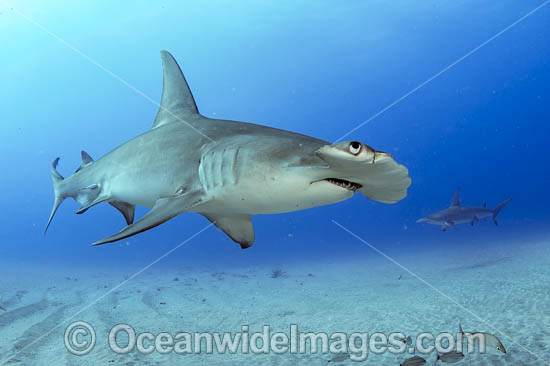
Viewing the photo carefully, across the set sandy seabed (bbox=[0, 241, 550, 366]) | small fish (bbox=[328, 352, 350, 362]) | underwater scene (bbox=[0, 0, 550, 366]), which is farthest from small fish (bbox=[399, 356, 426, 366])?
small fish (bbox=[328, 352, 350, 362])

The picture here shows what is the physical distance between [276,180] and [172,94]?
2893 mm

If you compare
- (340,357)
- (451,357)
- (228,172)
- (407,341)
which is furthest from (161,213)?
(407,341)

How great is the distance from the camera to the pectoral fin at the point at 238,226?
3.83m

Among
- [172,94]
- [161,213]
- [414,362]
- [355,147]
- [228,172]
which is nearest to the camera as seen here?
[355,147]

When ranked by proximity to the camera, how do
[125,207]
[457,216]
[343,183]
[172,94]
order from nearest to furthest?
[343,183] < [125,207] < [172,94] < [457,216]

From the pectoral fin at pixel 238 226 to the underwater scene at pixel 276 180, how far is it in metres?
0.02

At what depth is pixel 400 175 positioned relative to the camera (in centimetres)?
213

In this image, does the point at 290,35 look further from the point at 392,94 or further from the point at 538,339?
the point at 538,339

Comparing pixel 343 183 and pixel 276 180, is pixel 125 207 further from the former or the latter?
pixel 343 183

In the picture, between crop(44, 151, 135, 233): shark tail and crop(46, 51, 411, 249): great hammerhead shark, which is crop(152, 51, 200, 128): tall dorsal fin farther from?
crop(44, 151, 135, 233): shark tail

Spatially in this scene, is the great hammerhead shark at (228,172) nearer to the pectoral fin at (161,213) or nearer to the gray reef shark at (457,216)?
the pectoral fin at (161,213)

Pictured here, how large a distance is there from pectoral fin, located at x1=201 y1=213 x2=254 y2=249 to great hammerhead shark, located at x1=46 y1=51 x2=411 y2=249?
1 centimetres

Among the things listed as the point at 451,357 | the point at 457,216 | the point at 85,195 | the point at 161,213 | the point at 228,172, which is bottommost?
the point at 451,357

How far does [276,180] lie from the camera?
2434 millimetres
